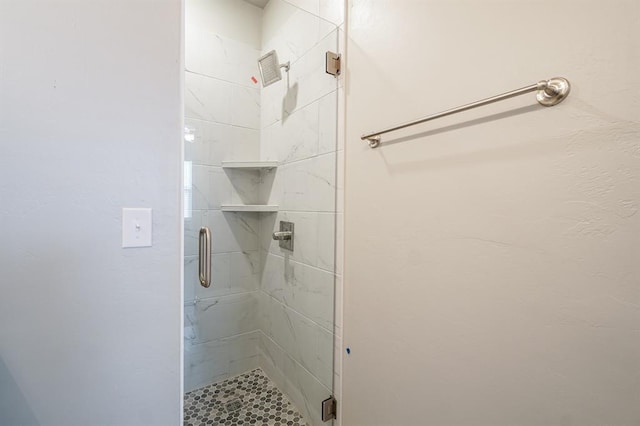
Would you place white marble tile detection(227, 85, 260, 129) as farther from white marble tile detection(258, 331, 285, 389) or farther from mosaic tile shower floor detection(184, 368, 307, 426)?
mosaic tile shower floor detection(184, 368, 307, 426)

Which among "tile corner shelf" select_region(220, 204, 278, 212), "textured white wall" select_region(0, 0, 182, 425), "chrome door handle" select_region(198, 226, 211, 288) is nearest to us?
"textured white wall" select_region(0, 0, 182, 425)

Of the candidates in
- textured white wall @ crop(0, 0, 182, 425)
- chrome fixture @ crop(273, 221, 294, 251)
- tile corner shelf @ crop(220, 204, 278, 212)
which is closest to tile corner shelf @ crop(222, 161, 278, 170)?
tile corner shelf @ crop(220, 204, 278, 212)

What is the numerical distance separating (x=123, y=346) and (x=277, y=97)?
1364 mm

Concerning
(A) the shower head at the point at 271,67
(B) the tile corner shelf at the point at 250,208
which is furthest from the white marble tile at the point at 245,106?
(B) the tile corner shelf at the point at 250,208

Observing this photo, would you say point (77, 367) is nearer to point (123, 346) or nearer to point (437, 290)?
point (123, 346)

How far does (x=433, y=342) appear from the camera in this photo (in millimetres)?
872

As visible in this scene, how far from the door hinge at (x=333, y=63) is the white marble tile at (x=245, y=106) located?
1.91 feet

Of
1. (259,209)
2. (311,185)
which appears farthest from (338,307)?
(259,209)

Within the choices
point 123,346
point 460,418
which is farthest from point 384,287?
point 123,346

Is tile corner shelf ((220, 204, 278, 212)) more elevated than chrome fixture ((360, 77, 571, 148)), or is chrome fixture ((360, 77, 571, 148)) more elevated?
chrome fixture ((360, 77, 571, 148))

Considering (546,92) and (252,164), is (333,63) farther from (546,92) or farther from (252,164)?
(546,92)

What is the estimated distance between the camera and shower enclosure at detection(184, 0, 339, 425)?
1342 mm

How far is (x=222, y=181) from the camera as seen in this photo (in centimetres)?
155

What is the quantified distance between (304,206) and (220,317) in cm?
83
